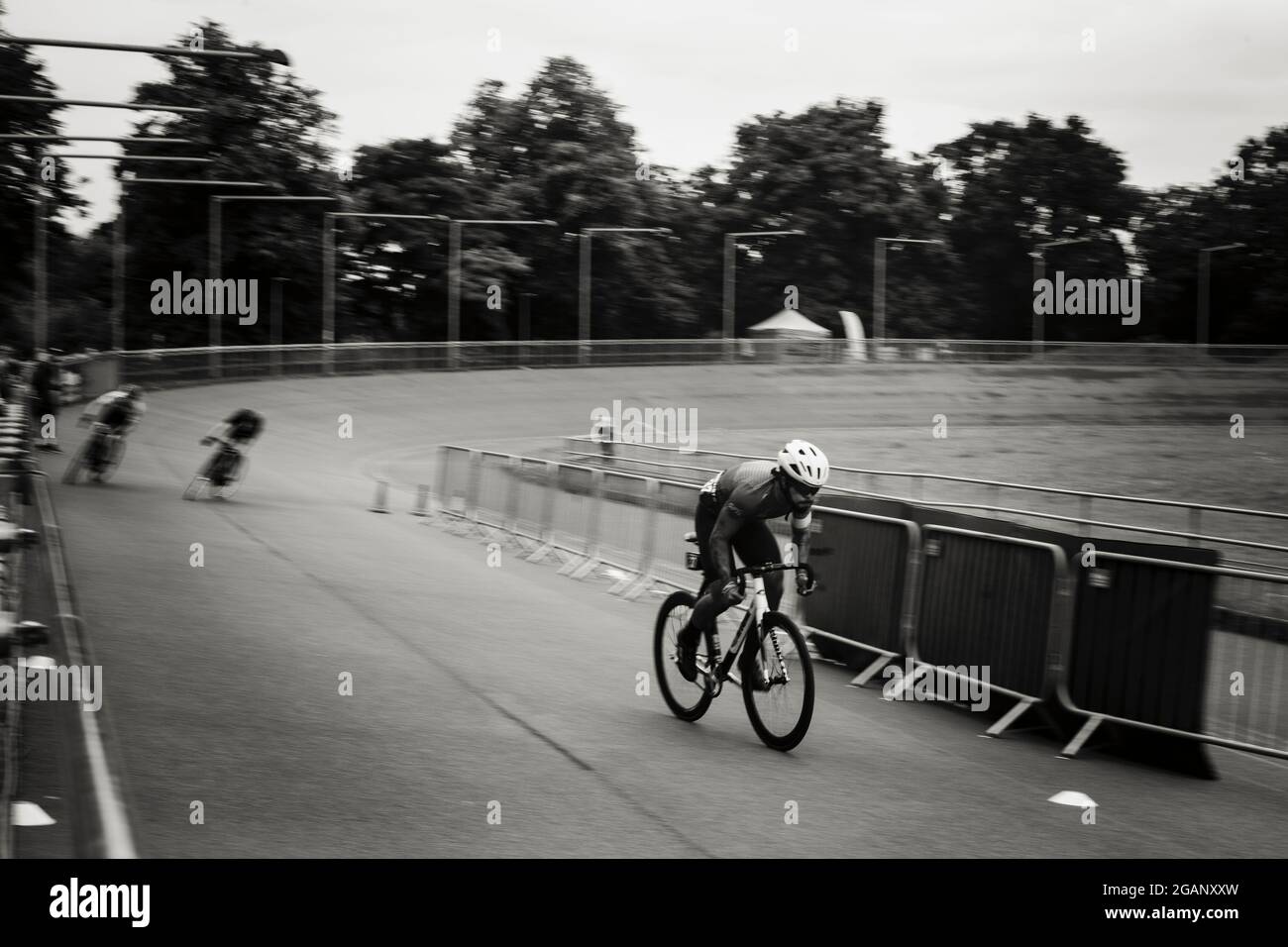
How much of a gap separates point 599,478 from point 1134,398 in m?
41.0

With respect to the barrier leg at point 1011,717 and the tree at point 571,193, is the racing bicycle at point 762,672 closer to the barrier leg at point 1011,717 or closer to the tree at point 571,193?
the barrier leg at point 1011,717

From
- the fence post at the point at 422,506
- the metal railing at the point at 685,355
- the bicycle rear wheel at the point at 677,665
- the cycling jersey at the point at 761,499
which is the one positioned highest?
the metal railing at the point at 685,355

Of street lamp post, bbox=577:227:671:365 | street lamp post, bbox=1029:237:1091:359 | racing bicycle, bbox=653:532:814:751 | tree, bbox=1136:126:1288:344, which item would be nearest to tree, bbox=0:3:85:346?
street lamp post, bbox=577:227:671:365

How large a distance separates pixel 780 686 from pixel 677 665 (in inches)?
37.8

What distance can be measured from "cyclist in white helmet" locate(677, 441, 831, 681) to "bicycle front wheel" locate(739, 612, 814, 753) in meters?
0.14

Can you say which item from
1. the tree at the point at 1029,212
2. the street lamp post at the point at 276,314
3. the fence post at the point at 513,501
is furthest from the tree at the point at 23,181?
the tree at the point at 1029,212

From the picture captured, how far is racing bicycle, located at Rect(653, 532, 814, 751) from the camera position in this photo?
306 inches

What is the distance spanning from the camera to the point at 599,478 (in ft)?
54.6

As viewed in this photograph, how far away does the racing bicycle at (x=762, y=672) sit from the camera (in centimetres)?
777

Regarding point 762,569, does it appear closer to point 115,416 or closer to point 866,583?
point 866,583

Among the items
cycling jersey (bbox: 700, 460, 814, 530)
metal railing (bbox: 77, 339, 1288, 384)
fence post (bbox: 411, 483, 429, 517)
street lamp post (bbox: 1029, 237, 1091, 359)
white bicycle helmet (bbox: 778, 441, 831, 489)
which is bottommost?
fence post (bbox: 411, 483, 429, 517)

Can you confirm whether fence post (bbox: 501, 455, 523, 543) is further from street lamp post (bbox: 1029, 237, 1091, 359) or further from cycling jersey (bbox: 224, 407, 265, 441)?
street lamp post (bbox: 1029, 237, 1091, 359)
